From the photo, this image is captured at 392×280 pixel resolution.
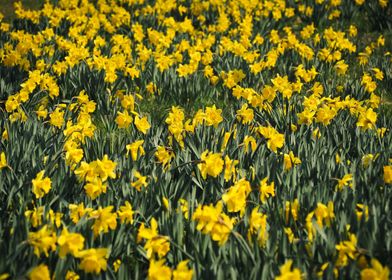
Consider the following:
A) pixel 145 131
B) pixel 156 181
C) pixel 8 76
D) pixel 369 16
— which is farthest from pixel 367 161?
pixel 369 16

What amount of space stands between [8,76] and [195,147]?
278 cm

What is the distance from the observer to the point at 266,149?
134 inches

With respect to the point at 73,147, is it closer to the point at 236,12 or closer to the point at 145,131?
the point at 145,131

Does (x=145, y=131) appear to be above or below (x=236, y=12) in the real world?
below

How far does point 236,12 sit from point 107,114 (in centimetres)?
378

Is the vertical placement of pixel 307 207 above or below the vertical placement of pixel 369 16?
below

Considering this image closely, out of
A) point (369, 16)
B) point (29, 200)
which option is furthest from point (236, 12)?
point (29, 200)

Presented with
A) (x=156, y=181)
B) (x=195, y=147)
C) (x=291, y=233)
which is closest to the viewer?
(x=291, y=233)

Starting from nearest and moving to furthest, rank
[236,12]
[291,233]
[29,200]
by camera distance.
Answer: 1. [291,233]
2. [29,200]
3. [236,12]

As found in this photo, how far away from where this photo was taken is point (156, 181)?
285 centimetres

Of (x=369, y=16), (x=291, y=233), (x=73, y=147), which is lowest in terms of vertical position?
(x=291, y=233)

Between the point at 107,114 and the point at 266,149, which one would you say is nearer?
the point at 266,149

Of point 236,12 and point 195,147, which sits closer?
point 195,147

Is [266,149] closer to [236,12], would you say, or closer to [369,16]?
[236,12]
